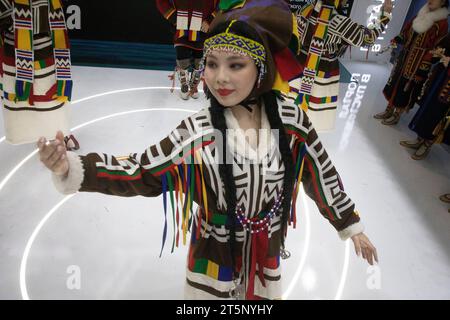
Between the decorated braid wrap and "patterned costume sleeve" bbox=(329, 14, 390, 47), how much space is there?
184 centimetres

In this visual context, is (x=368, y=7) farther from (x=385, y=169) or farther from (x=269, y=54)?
(x=269, y=54)

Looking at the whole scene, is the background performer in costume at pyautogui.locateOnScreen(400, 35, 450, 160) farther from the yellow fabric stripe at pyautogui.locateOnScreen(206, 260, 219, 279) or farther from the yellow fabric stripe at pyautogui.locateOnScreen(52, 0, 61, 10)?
the yellow fabric stripe at pyautogui.locateOnScreen(52, 0, 61, 10)

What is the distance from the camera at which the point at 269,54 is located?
115 centimetres

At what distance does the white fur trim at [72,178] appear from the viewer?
114cm

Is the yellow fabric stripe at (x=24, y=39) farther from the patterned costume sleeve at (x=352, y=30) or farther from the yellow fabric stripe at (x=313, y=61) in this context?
the patterned costume sleeve at (x=352, y=30)

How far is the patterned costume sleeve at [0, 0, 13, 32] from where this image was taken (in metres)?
2.16

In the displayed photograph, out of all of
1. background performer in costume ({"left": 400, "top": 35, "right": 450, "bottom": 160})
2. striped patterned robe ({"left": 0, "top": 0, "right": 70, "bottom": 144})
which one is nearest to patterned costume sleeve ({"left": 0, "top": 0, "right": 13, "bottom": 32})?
striped patterned robe ({"left": 0, "top": 0, "right": 70, "bottom": 144})

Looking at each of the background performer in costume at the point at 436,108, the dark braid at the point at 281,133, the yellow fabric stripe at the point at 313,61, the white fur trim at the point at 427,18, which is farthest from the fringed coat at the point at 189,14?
the dark braid at the point at 281,133

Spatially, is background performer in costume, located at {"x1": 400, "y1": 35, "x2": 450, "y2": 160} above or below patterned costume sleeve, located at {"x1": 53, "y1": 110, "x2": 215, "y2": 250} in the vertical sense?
below

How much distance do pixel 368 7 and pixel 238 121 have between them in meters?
5.37

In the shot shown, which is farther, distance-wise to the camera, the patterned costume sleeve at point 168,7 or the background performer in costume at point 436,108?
the patterned costume sleeve at point 168,7

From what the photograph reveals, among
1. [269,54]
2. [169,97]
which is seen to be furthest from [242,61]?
[169,97]

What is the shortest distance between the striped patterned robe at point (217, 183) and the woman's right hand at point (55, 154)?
1.2 inches

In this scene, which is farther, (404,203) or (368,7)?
(368,7)
